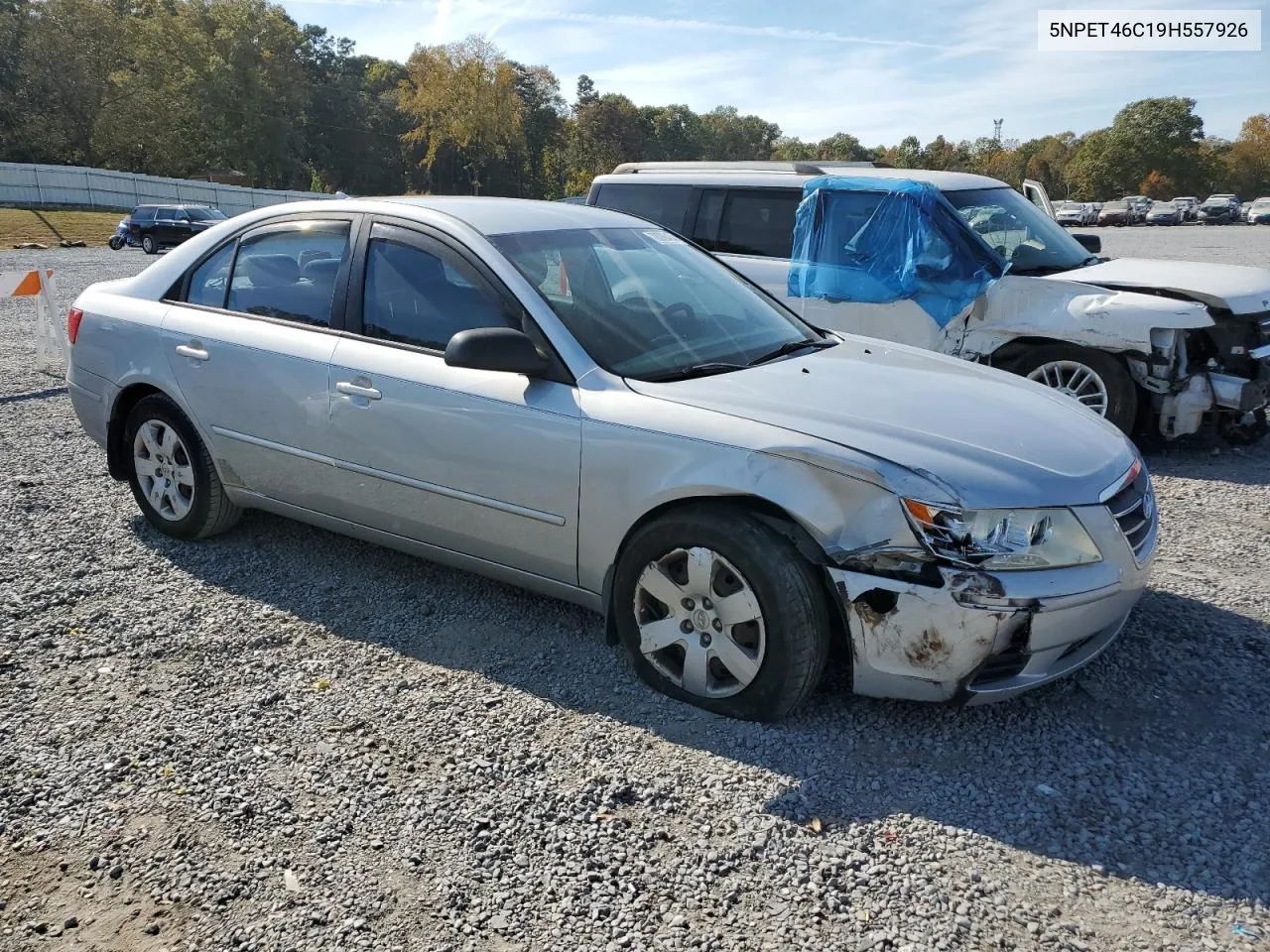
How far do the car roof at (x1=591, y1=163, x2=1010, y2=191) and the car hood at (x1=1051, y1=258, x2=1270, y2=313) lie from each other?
1.08 m

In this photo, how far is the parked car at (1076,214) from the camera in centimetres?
5516

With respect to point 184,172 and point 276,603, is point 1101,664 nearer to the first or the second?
point 276,603

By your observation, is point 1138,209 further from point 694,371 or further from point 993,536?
point 993,536

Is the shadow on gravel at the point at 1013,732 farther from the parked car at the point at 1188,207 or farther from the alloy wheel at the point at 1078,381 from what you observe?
the parked car at the point at 1188,207

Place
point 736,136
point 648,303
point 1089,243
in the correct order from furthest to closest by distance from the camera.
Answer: point 736,136 < point 1089,243 < point 648,303

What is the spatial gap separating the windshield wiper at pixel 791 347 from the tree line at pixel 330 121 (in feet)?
159

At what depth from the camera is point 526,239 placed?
13.3 ft

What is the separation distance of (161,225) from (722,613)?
30.8 meters

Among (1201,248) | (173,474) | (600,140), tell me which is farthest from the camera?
(600,140)

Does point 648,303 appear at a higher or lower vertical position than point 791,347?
higher

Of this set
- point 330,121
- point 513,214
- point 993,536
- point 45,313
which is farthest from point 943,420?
point 330,121

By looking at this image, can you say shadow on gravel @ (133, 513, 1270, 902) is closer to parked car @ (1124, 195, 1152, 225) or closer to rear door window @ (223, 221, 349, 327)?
rear door window @ (223, 221, 349, 327)

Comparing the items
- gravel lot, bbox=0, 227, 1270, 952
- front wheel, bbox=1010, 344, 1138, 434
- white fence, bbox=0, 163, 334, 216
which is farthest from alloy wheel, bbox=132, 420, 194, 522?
white fence, bbox=0, 163, 334, 216

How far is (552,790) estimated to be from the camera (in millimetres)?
3002
